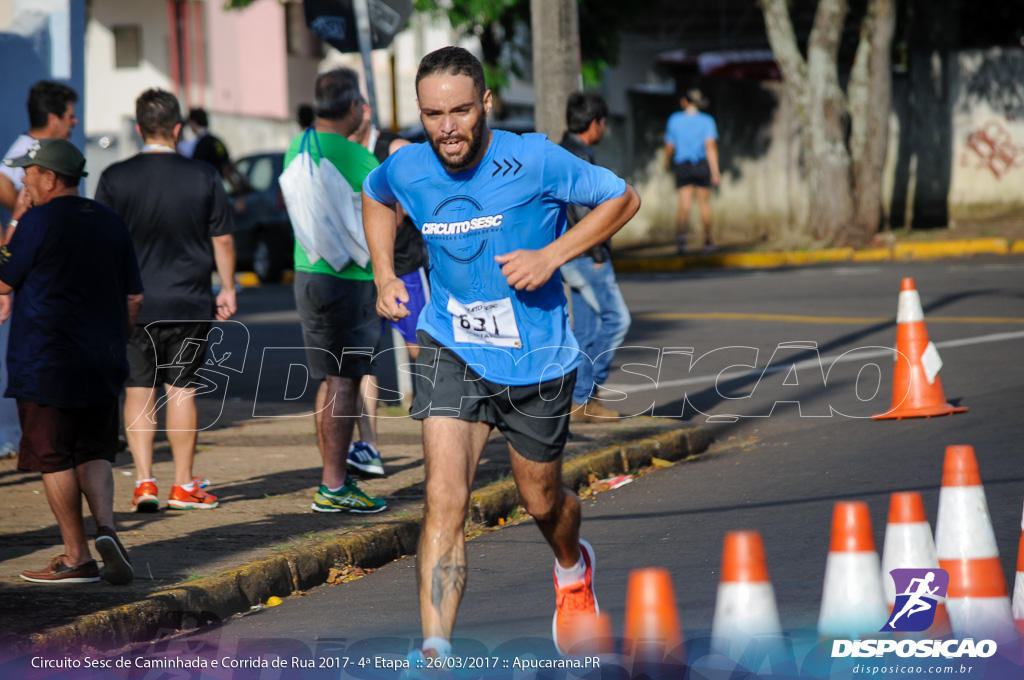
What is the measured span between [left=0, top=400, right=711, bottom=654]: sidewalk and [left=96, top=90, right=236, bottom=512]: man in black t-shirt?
1.07 feet

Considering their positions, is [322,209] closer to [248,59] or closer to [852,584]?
[852,584]

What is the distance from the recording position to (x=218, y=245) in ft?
22.5

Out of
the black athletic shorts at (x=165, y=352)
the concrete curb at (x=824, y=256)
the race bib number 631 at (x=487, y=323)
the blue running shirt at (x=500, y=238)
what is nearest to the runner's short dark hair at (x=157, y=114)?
the black athletic shorts at (x=165, y=352)

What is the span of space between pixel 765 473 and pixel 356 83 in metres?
3.09

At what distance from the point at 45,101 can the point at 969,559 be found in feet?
16.6

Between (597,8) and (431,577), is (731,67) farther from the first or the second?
(431,577)

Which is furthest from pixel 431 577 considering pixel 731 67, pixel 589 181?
pixel 731 67

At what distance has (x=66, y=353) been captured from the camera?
5.31m

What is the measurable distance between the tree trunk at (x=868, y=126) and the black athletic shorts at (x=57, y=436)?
15605 mm

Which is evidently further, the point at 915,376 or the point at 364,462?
the point at 915,376

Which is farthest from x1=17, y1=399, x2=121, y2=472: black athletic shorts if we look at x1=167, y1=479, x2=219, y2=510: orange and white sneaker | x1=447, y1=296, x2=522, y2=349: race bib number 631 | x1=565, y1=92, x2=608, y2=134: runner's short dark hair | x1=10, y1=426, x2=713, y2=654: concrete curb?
x1=565, y1=92, x2=608, y2=134: runner's short dark hair

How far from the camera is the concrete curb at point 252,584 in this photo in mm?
4672

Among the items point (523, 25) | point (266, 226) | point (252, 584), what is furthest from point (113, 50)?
point (252, 584)

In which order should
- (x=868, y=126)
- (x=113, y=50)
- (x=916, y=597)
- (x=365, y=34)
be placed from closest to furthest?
(x=916, y=597) → (x=365, y=34) → (x=868, y=126) → (x=113, y=50)
